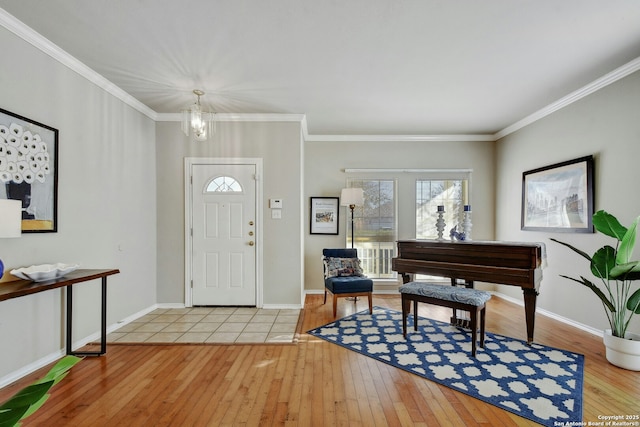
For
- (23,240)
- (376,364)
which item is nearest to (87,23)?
(23,240)

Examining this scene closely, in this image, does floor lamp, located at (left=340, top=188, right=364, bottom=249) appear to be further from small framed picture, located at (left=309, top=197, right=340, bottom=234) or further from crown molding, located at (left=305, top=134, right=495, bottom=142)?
crown molding, located at (left=305, top=134, right=495, bottom=142)

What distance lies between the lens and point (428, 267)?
329 centimetres

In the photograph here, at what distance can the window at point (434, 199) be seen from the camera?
4875 mm

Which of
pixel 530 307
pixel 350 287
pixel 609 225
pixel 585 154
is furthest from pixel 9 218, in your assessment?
pixel 585 154

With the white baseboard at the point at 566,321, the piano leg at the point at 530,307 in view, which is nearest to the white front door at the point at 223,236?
the piano leg at the point at 530,307

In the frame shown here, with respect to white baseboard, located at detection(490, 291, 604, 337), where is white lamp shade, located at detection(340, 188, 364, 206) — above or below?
above

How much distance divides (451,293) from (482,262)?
0.53m

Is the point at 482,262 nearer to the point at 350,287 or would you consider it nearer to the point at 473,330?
→ the point at 473,330

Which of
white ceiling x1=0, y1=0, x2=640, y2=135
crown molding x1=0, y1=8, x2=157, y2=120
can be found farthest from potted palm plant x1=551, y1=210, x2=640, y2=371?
crown molding x1=0, y1=8, x2=157, y2=120

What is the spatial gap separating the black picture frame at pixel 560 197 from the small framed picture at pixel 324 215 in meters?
2.70

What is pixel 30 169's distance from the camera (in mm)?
2389

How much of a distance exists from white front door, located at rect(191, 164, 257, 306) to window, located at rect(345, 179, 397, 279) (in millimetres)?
1671

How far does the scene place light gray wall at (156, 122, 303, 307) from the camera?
13.3 ft

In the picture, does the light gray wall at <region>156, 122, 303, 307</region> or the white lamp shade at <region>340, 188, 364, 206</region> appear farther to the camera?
the white lamp shade at <region>340, 188, 364, 206</region>
